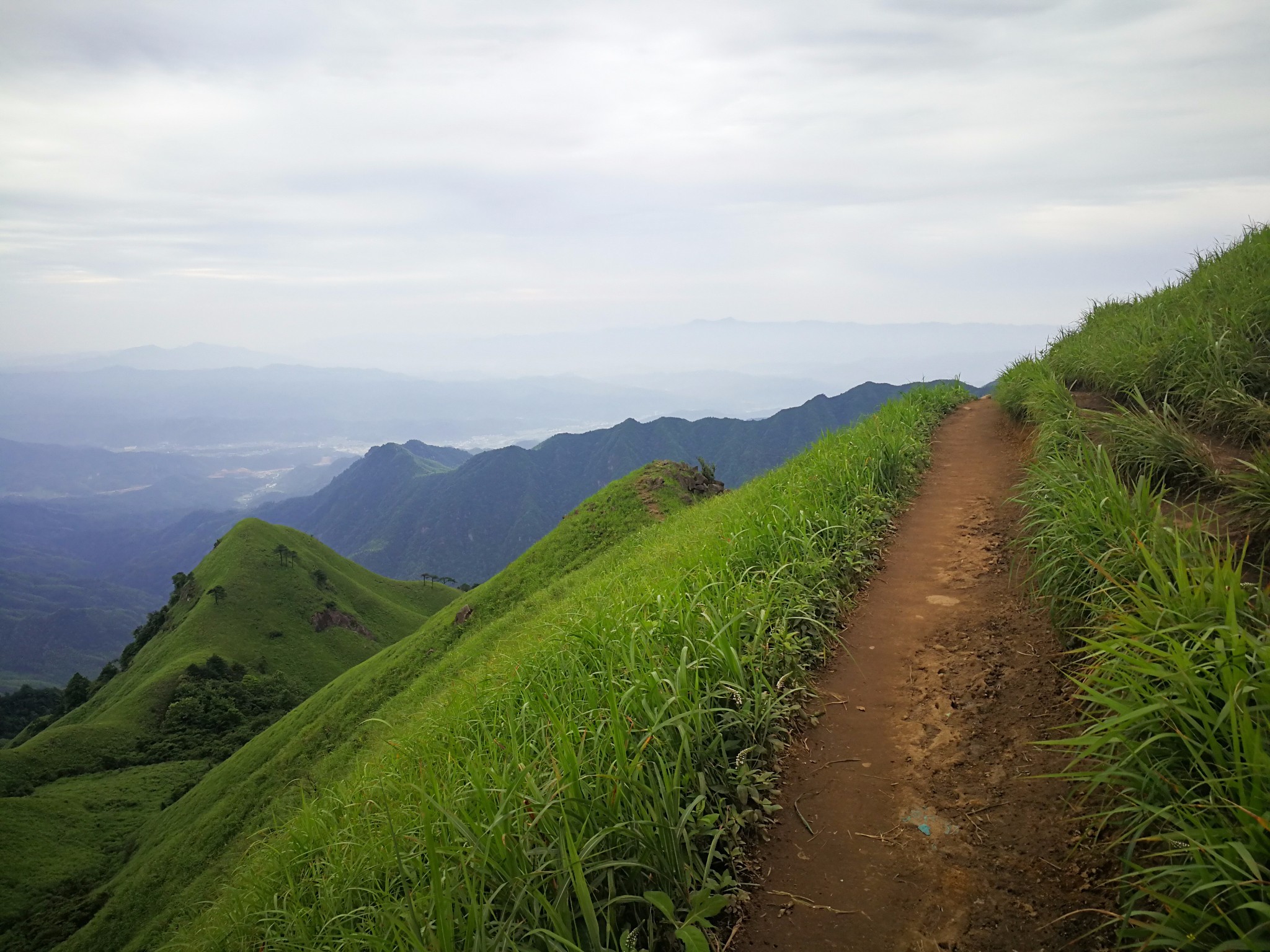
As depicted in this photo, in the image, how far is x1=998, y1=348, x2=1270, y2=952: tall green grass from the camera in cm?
254

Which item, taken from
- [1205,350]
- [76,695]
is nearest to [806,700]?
[1205,350]

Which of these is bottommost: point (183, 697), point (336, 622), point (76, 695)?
point (76, 695)

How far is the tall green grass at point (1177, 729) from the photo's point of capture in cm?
254

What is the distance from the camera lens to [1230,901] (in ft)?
8.30

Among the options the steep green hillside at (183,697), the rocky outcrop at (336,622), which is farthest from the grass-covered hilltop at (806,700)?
the rocky outcrop at (336,622)

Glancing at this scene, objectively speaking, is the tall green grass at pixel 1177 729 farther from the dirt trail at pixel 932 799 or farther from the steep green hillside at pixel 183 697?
the steep green hillside at pixel 183 697

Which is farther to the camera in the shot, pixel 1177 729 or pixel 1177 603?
pixel 1177 603

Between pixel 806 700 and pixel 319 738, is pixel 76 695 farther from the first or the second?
pixel 806 700

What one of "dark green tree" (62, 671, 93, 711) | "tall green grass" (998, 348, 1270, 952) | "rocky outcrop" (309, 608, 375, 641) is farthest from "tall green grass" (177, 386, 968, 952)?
"dark green tree" (62, 671, 93, 711)

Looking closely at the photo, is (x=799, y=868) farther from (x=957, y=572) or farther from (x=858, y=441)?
(x=858, y=441)

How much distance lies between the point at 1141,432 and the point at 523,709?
6.43 m

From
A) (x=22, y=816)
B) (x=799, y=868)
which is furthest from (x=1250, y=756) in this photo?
(x=22, y=816)

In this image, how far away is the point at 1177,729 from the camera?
305 centimetres

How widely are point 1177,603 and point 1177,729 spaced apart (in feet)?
2.96
